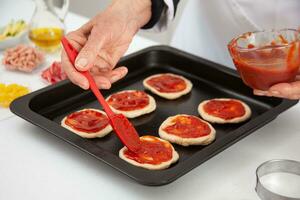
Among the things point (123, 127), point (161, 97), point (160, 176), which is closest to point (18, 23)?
point (161, 97)

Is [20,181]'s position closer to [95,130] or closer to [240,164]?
[95,130]

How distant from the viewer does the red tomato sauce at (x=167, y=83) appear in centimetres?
145

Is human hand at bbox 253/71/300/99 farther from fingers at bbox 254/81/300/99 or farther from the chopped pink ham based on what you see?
the chopped pink ham

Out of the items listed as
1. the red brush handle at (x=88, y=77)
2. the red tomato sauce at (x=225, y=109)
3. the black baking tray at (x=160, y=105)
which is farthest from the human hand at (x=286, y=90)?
the red brush handle at (x=88, y=77)

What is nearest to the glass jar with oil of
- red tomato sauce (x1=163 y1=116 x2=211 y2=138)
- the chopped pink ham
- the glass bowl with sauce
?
the chopped pink ham

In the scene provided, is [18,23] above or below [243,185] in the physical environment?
above

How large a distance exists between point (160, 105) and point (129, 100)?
0.32ft

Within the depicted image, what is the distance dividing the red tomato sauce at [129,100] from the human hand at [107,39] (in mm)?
91

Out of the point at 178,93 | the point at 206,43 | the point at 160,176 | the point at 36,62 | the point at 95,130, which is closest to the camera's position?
the point at 160,176

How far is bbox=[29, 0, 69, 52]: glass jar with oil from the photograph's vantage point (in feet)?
5.45

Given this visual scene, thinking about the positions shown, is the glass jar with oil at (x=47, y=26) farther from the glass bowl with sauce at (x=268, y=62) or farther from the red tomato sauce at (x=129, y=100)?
the glass bowl with sauce at (x=268, y=62)

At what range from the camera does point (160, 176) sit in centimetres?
97

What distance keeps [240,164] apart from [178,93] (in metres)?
0.38

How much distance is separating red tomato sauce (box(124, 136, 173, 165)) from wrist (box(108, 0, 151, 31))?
0.42m
